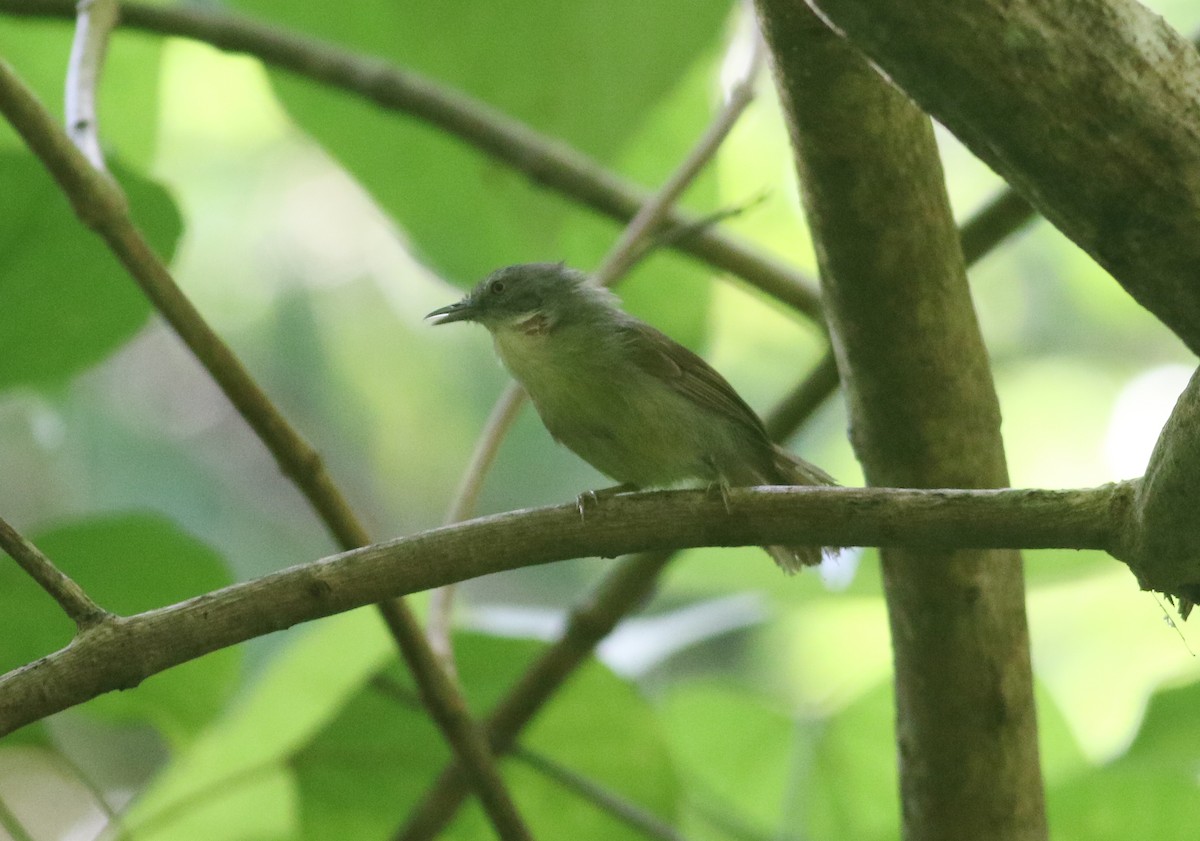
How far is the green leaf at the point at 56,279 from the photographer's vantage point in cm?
264

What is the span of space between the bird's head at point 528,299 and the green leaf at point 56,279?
0.77m

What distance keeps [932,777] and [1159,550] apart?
93cm

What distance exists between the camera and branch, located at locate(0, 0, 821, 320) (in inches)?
138

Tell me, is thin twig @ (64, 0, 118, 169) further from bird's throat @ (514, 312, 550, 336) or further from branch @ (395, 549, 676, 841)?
branch @ (395, 549, 676, 841)

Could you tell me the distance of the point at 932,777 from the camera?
8.07 feet

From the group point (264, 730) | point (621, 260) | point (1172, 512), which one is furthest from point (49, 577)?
point (621, 260)

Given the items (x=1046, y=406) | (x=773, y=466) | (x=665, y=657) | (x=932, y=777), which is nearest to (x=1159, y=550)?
(x=932, y=777)

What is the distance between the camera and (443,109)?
3.54 metres

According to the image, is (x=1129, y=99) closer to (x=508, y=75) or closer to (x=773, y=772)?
(x=773, y=772)

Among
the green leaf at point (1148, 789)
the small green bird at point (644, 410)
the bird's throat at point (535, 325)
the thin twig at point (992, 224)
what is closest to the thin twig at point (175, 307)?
the small green bird at point (644, 410)

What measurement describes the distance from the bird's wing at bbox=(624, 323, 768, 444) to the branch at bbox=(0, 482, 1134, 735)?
94cm

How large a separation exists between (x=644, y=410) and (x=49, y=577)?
4.54 ft

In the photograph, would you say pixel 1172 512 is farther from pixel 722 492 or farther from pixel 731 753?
pixel 731 753

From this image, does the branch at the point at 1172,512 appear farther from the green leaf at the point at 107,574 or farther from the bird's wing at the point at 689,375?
the green leaf at the point at 107,574
